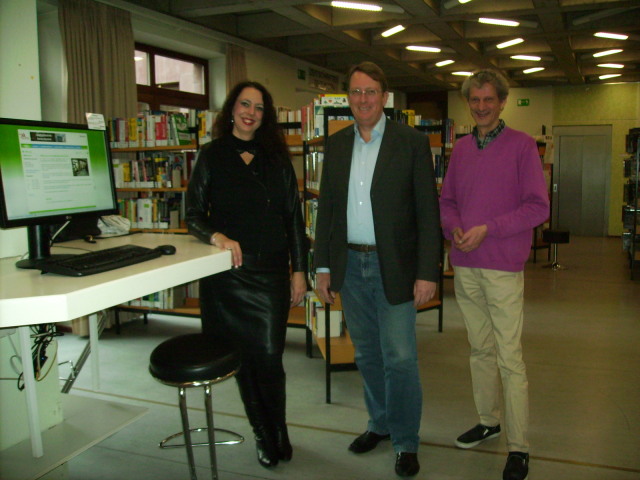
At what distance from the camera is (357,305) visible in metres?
2.33

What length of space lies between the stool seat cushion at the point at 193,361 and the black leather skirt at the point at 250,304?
0.26 meters

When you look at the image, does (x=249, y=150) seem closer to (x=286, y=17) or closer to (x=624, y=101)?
(x=286, y=17)

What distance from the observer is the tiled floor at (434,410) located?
2412 millimetres

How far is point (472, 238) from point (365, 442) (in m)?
1.07

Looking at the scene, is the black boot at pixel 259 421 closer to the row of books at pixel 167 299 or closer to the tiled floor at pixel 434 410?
the tiled floor at pixel 434 410

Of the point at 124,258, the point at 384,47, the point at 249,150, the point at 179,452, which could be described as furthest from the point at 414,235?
the point at 384,47

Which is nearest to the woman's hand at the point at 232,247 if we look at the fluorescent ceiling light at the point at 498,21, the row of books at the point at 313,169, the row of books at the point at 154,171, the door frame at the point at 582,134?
the row of books at the point at 313,169

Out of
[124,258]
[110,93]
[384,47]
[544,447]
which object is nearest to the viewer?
[124,258]

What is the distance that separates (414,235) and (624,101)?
1076cm

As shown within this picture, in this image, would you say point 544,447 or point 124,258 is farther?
point 544,447

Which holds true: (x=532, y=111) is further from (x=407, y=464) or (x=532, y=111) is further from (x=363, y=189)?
(x=407, y=464)

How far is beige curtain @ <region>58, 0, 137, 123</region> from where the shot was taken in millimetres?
4969

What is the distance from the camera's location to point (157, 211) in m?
4.81

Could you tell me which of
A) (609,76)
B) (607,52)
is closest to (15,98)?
(607,52)
